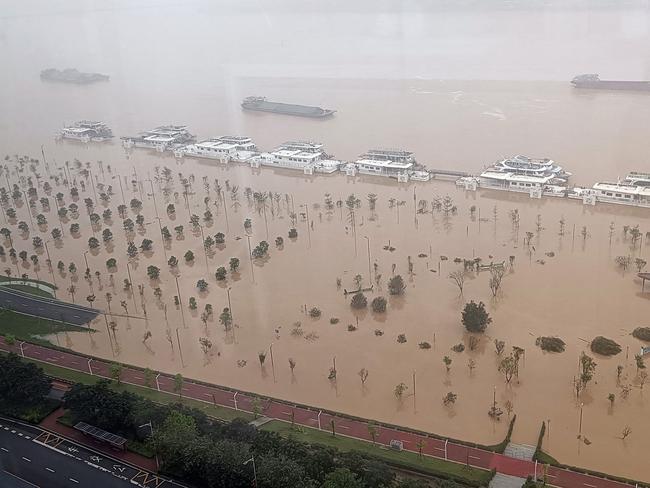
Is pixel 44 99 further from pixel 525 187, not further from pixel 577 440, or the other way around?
pixel 577 440

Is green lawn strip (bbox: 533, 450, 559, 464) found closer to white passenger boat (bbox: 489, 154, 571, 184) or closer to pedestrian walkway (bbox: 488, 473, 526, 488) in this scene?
pedestrian walkway (bbox: 488, 473, 526, 488)


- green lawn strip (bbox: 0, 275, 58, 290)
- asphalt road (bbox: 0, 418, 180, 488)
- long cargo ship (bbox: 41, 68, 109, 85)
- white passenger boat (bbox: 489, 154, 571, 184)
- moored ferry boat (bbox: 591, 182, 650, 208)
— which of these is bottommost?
Answer: asphalt road (bbox: 0, 418, 180, 488)

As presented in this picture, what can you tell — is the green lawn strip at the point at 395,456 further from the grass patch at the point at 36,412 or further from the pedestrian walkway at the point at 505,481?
the grass patch at the point at 36,412

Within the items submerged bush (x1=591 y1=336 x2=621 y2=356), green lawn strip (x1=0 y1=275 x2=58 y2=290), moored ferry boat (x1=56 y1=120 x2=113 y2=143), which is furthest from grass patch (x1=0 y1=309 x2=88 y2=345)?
moored ferry boat (x1=56 y1=120 x2=113 y2=143)

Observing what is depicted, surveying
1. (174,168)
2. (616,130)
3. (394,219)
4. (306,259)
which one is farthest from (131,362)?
(616,130)

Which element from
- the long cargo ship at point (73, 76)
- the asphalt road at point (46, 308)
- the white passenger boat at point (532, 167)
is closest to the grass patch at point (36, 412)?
the asphalt road at point (46, 308)

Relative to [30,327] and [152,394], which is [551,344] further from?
[30,327]

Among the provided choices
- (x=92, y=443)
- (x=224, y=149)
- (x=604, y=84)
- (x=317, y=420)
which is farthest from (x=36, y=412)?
(x=604, y=84)
